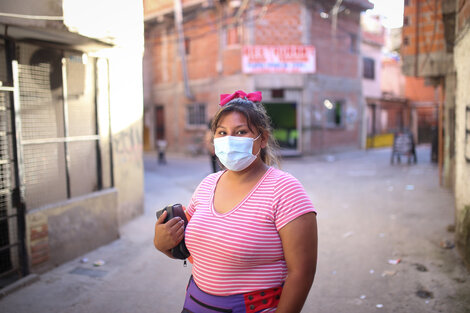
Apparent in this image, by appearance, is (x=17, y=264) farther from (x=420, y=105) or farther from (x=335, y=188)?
(x=420, y=105)

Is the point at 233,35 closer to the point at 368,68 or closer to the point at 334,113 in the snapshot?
the point at 334,113

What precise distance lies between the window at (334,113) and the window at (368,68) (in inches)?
153

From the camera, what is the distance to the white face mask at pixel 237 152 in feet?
6.40

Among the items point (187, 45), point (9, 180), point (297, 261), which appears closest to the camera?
point (297, 261)

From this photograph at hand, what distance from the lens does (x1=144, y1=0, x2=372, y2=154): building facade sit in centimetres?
1683

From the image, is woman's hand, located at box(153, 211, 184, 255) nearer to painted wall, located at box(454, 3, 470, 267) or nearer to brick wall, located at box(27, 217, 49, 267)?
brick wall, located at box(27, 217, 49, 267)

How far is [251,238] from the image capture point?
174 cm

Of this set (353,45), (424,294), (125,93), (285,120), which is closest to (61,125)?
(125,93)

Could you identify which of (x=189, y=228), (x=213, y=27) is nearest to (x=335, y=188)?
(x=189, y=228)

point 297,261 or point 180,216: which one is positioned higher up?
point 180,216

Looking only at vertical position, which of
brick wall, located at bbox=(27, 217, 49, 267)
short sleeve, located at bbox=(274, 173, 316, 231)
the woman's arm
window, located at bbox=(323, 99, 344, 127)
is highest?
window, located at bbox=(323, 99, 344, 127)

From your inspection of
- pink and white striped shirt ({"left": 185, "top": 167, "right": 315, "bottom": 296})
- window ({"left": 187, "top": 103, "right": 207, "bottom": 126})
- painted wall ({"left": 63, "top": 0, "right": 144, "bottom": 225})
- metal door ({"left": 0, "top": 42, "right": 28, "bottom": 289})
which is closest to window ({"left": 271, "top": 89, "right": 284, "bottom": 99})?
window ({"left": 187, "top": 103, "right": 207, "bottom": 126})

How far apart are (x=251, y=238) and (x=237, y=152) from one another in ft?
1.49

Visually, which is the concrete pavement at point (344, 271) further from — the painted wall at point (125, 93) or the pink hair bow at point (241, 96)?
the pink hair bow at point (241, 96)
